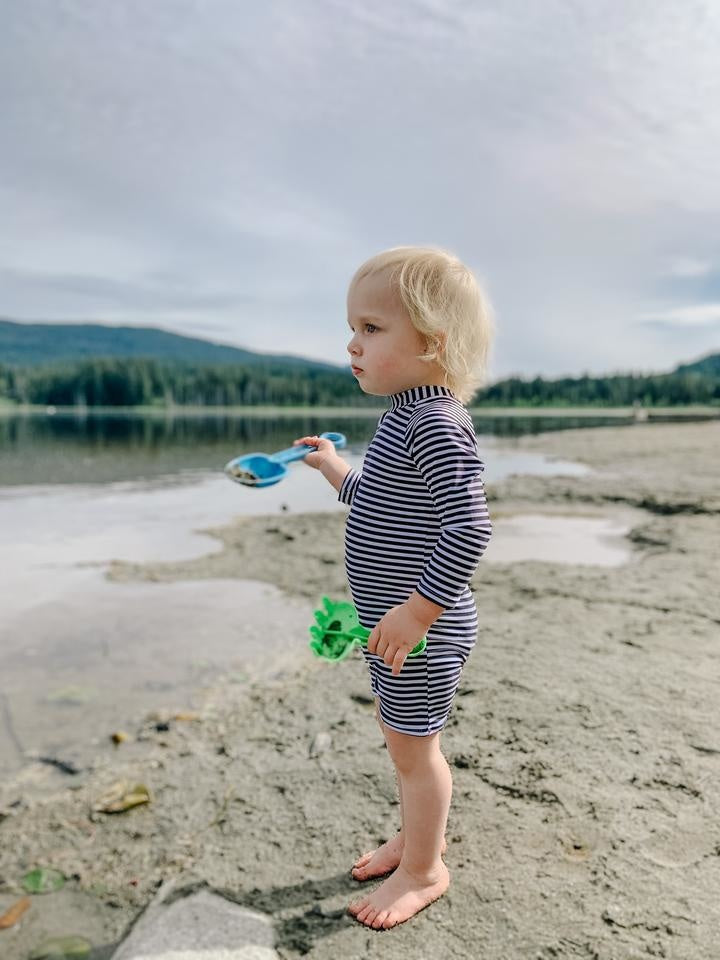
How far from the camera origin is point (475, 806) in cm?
278

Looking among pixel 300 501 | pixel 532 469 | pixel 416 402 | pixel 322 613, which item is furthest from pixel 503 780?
pixel 532 469

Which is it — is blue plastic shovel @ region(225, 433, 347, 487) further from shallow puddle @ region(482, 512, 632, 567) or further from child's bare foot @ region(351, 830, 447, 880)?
shallow puddle @ region(482, 512, 632, 567)

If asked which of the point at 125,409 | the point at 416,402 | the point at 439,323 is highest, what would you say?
the point at 439,323

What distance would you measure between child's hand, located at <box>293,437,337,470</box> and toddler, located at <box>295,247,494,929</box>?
0.38m

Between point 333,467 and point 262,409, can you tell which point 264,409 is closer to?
point 262,409

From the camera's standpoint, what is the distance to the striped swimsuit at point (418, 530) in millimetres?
1921

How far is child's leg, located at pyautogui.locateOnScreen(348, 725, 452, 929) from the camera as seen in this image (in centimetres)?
222

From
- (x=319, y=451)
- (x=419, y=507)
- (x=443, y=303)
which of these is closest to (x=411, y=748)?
(x=419, y=507)

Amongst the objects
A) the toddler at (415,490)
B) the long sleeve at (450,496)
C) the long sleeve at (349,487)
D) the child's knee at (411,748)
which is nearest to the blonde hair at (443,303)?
the toddler at (415,490)

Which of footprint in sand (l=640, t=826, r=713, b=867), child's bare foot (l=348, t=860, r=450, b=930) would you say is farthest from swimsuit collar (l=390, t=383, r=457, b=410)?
footprint in sand (l=640, t=826, r=713, b=867)

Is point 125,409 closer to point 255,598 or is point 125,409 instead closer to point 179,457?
point 179,457

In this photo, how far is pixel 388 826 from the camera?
109 inches

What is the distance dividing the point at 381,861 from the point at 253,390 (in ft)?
333

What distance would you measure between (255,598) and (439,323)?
5158 millimetres
